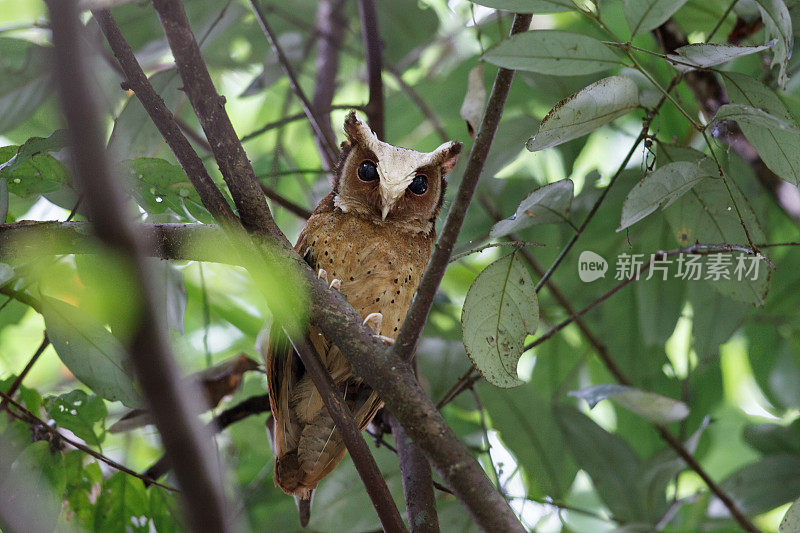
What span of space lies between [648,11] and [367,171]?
89 centimetres

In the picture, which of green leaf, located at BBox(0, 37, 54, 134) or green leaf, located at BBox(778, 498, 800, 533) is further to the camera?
green leaf, located at BBox(0, 37, 54, 134)

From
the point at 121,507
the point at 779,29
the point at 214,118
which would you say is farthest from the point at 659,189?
the point at 121,507

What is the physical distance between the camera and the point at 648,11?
97 cm

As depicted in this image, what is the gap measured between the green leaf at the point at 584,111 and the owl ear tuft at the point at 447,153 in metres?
0.72

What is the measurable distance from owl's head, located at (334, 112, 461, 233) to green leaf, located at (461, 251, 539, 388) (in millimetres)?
584

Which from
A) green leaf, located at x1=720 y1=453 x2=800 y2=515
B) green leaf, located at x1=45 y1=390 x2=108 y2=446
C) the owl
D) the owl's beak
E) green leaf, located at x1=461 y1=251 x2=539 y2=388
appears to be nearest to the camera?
green leaf, located at x1=461 y1=251 x2=539 y2=388

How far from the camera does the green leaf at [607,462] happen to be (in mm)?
1877

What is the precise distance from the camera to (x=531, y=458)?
189 cm

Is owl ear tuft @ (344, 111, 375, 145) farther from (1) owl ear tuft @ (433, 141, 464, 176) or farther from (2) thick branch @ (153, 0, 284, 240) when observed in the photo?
(2) thick branch @ (153, 0, 284, 240)

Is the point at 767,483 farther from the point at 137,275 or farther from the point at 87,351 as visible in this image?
the point at 137,275

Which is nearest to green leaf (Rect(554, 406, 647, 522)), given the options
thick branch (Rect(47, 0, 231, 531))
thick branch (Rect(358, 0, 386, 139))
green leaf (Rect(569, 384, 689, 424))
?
green leaf (Rect(569, 384, 689, 424))

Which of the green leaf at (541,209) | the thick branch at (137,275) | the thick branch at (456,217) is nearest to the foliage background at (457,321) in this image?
the green leaf at (541,209)

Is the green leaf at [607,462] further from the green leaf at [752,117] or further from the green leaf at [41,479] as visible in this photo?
the green leaf at [41,479]

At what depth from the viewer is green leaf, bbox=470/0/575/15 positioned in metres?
0.97
